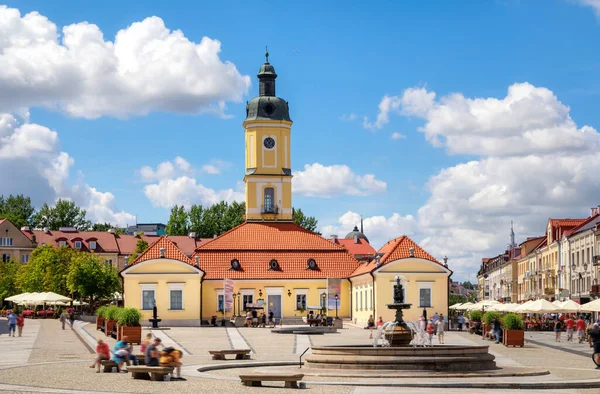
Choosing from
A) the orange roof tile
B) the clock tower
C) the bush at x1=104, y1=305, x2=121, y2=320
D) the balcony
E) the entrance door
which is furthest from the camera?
the clock tower

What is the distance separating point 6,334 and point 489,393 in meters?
37.4

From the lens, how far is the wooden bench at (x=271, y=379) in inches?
1037

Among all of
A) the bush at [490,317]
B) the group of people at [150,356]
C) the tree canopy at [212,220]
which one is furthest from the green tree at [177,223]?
the group of people at [150,356]

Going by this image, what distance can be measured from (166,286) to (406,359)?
4622 cm

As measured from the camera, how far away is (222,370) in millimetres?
32312

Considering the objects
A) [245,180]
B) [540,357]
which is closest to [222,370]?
[540,357]

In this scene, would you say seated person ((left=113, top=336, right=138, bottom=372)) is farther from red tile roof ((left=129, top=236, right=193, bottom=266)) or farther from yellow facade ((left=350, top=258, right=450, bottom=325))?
red tile roof ((left=129, top=236, right=193, bottom=266))

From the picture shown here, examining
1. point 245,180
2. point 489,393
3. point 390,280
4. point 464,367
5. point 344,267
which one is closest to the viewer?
point 489,393

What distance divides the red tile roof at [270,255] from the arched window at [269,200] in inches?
173

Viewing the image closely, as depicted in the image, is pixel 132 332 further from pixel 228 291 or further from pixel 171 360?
pixel 228 291

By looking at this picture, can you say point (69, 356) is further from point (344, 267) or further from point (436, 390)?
point (344, 267)

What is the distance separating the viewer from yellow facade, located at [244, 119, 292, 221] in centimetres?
8862

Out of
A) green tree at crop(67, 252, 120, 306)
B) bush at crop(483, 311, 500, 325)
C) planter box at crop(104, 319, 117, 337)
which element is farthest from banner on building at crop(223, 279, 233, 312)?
green tree at crop(67, 252, 120, 306)

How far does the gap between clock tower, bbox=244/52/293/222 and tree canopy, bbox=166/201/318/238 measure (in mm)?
45040
